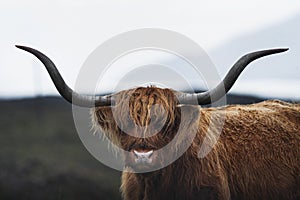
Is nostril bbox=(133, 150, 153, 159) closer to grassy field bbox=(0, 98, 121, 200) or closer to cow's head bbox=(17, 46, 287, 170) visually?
cow's head bbox=(17, 46, 287, 170)

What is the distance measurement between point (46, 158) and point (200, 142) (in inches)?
203

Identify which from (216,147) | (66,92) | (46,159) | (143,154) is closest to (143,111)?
(143,154)

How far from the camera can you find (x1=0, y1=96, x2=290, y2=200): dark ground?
8.38 metres

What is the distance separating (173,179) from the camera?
15.4ft

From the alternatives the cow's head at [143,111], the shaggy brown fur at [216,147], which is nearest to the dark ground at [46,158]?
the shaggy brown fur at [216,147]

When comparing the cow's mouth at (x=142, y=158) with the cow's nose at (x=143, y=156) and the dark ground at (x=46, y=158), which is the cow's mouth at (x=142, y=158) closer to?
the cow's nose at (x=143, y=156)

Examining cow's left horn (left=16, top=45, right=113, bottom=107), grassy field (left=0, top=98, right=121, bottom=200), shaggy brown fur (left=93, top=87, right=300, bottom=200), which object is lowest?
grassy field (left=0, top=98, right=121, bottom=200)

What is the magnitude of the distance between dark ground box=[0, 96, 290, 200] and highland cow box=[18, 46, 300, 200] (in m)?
3.09

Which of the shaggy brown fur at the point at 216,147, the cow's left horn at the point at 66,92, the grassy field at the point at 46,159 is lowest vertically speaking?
the grassy field at the point at 46,159

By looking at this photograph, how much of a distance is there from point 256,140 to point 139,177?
1.11 meters

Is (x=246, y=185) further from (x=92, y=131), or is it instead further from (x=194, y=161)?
(x=92, y=131)

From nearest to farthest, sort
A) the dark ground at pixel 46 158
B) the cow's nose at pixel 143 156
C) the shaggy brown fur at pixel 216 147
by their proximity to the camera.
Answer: the cow's nose at pixel 143 156, the shaggy brown fur at pixel 216 147, the dark ground at pixel 46 158

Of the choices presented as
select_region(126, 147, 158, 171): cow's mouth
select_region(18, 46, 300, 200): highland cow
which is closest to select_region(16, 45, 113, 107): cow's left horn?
select_region(18, 46, 300, 200): highland cow

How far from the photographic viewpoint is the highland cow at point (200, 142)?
438 cm
